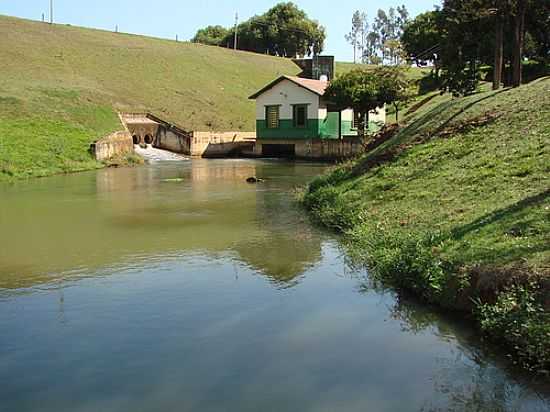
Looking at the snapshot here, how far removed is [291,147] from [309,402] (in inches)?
1532

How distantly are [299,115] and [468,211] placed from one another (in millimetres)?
33024

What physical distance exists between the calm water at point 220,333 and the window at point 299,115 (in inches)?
1132

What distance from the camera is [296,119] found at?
4312 centimetres

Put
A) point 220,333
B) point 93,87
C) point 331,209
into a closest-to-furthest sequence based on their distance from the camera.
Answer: point 220,333
point 331,209
point 93,87

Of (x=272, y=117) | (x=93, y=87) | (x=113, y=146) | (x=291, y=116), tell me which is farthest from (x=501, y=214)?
(x=93, y=87)

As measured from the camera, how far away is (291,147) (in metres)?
44.2

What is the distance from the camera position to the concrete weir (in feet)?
140

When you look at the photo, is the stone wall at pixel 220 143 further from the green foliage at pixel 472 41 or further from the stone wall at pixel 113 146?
the green foliage at pixel 472 41

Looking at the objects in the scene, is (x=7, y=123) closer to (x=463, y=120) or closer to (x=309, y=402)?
(x=463, y=120)

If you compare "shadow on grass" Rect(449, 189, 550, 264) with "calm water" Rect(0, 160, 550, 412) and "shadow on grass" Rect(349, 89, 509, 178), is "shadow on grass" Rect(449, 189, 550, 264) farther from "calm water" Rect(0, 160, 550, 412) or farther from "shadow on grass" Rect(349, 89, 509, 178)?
"shadow on grass" Rect(349, 89, 509, 178)

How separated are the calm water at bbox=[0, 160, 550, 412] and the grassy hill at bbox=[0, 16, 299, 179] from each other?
60.1 feet

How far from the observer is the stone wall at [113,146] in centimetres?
3512

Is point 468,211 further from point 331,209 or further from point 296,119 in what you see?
point 296,119

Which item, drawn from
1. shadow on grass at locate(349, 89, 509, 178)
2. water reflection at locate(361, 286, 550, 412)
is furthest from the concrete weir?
water reflection at locate(361, 286, 550, 412)
